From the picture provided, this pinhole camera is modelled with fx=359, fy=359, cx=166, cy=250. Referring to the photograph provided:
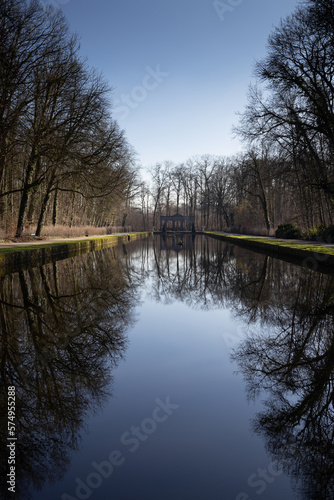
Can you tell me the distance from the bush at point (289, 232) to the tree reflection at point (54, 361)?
66.5 feet

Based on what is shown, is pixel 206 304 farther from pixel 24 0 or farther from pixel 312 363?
pixel 24 0

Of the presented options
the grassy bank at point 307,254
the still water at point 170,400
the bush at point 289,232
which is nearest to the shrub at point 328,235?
the grassy bank at point 307,254

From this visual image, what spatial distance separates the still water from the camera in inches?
82.4

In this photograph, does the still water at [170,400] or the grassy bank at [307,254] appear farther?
the grassy bank at [307,254]

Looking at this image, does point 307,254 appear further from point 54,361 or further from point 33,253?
point 54,361

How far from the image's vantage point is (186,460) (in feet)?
7.41

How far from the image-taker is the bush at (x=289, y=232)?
25841 millimetres

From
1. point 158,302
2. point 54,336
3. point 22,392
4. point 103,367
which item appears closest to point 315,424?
point 103,367

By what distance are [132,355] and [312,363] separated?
2001 mm

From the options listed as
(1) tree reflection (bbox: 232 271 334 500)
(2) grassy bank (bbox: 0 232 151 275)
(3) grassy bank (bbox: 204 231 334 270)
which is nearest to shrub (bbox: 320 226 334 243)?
(3) grassy bank (bbox: 204 231 334 270)

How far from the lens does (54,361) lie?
386 cm

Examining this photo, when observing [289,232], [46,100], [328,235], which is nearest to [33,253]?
[46,100]

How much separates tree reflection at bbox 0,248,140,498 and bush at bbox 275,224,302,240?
66.5 ft

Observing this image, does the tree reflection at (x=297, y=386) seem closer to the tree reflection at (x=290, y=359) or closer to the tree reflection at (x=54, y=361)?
the tree reflection at (x=290, y=359)
